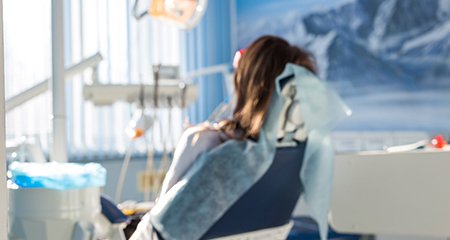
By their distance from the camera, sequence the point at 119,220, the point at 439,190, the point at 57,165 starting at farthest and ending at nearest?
the point at 439,190 < the point at 119,220 < the point at 57,165

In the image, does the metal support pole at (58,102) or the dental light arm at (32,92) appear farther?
the dental light arm at (32,92)

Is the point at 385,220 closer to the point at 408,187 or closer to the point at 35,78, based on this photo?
the point at 408,187

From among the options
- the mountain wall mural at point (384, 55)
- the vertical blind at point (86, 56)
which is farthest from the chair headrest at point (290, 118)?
the vertical blind at point (86, 56)

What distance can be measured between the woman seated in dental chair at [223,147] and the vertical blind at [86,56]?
77.6 inches

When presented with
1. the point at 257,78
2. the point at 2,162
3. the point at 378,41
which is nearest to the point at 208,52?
the point at 378,41

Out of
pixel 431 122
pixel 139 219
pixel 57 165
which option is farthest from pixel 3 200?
pixel 431 122

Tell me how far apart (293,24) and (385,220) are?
2.55 m

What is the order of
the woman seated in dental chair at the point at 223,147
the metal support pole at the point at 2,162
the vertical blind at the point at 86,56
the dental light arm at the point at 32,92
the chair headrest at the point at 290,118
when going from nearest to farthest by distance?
1. the metal support pole at the point at 2,162
2. the dental light arm at the point at 32,92
3. the woman seated in dental chair at the point at 223,147
4. the chair headrest at the point at 290,118
5. the vertical blind at the point at 86,56

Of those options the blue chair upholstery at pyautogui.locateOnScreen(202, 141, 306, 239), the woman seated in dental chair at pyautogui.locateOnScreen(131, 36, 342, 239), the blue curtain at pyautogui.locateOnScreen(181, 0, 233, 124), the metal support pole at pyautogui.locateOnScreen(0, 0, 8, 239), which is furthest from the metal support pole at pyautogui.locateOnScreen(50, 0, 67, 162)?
the blue curtain at pyautogui.locateOnScreen(181, 0, 233, 124)

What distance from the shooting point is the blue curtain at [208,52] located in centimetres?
472

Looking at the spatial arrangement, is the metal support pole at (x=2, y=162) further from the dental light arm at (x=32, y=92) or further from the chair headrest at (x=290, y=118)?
the chair headrest at (x=290, y=118)

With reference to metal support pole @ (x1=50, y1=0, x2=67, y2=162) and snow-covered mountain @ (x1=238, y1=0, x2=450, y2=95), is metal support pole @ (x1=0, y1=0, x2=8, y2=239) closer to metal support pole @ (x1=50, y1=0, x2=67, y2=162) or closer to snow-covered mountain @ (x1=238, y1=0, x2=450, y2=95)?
metal support pole @ (x1=50, y1=0, x2=67, y2=162)

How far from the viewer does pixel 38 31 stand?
Answer: 391cm

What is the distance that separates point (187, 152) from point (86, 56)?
2425 mm
